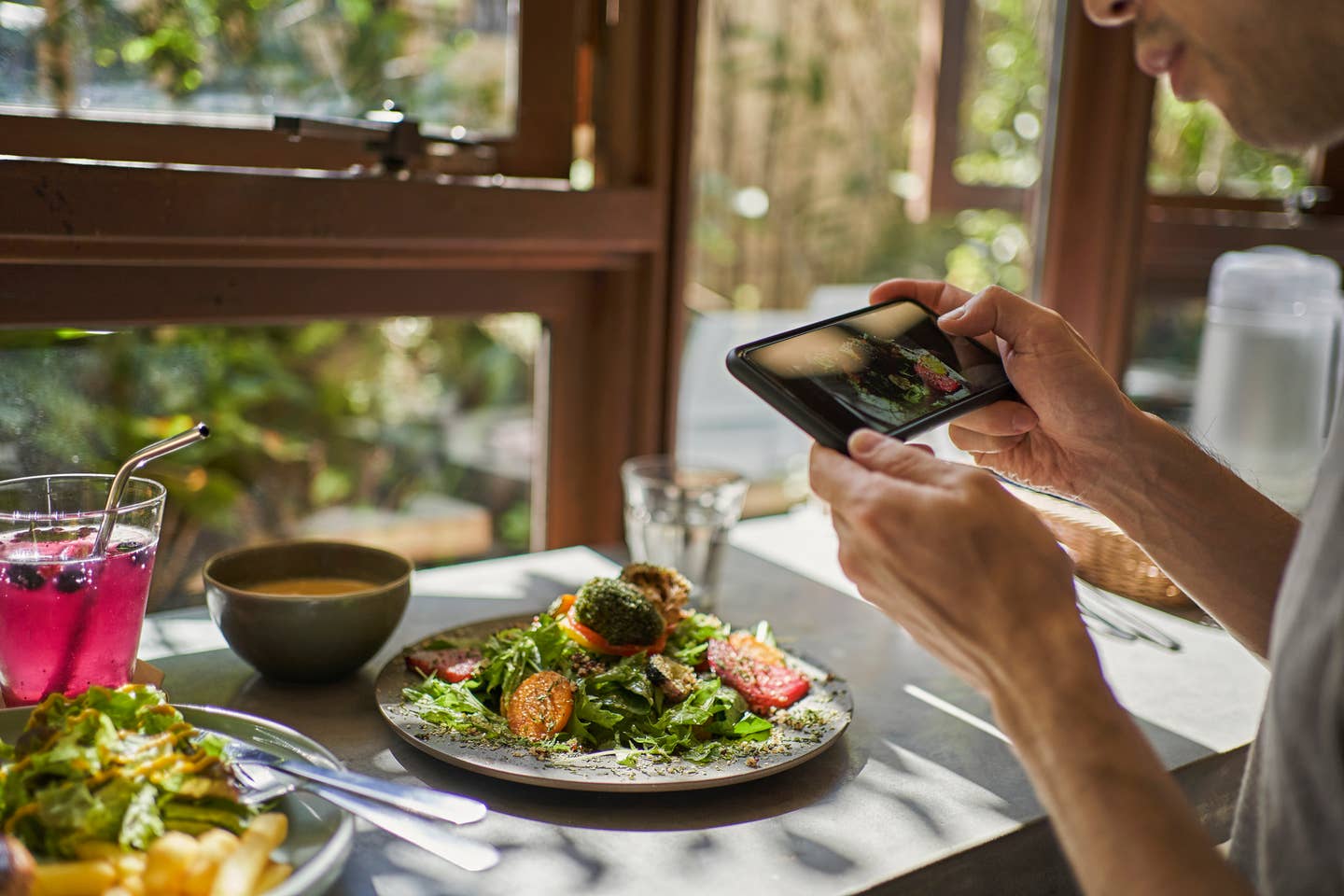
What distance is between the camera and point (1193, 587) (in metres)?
1.04

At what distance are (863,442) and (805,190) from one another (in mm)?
1934

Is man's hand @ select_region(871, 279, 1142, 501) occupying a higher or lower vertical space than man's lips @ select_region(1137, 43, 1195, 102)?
lower

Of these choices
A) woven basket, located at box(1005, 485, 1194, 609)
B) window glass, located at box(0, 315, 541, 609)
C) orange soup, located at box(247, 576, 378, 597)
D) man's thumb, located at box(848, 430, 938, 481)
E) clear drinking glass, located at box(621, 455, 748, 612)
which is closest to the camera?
man's thumb, located at box(848, 430, 938, 481)

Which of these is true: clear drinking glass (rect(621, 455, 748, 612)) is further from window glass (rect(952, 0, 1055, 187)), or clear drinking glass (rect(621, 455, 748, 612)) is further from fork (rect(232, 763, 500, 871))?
window glass (rect(952, 0, 1055, 187))

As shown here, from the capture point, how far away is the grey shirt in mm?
641

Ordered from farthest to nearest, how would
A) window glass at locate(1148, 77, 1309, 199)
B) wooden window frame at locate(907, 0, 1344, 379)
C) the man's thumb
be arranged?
window glass at locate(1148, 77, 1309, 199) < wooden window frame at locate(907, 0, 1344, 379) < the man's thumb

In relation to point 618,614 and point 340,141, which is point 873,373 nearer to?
point 618,614

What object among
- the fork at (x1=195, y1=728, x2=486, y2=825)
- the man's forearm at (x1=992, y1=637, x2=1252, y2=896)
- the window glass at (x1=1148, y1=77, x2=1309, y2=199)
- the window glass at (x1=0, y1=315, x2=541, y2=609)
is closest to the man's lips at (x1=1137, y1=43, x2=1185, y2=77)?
the man's forearm at (x1=992, y1=637, x2=1252, y2=896)

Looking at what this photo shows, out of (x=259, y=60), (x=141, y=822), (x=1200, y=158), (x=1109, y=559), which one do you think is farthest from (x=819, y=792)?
(x=1200, y=158)

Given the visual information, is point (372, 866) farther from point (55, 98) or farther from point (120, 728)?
point (55, 98)

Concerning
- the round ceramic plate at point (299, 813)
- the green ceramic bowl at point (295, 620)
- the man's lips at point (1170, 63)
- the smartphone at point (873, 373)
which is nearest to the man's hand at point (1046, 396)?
the smartphone at point (873, 373)

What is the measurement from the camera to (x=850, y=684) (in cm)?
119

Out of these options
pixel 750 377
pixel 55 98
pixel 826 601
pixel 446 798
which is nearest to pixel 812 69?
pixel 826 601

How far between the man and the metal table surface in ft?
0.55
